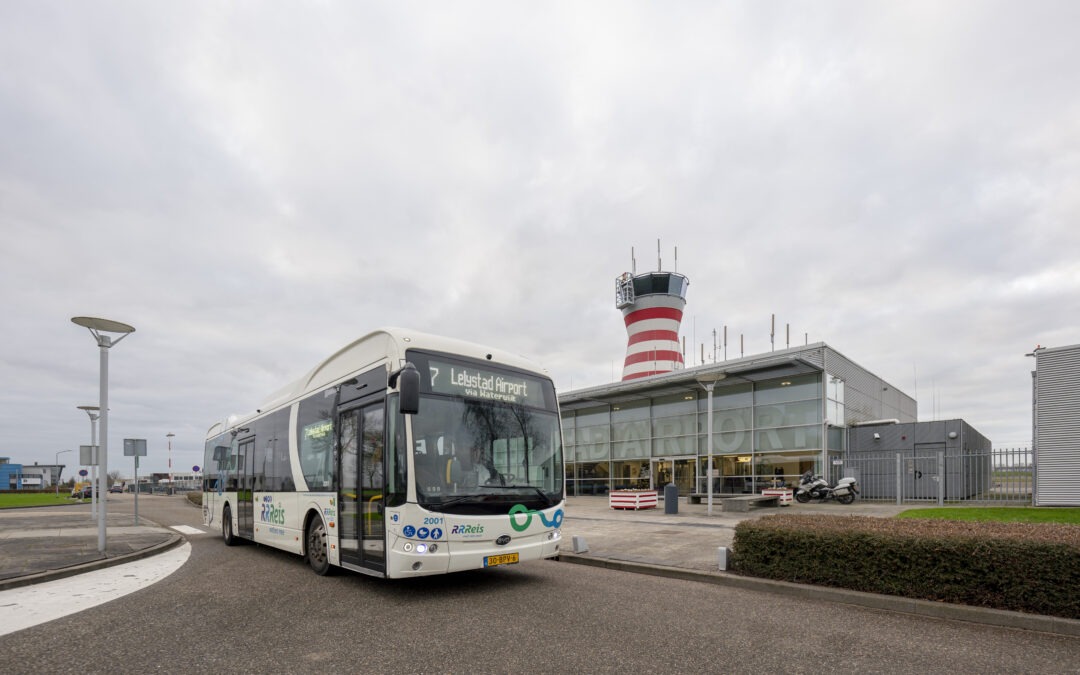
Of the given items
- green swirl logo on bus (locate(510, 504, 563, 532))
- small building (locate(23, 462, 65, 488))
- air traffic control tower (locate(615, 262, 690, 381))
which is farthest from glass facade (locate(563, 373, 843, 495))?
small building (locate(23, 462, 65, 488))

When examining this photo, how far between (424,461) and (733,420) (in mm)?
21115

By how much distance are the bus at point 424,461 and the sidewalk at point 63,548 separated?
3498 mm

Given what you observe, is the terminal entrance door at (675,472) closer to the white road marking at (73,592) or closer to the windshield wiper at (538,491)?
the windshield wiper at (538,491)

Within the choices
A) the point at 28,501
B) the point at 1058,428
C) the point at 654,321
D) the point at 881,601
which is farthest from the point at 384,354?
the point at 28,501

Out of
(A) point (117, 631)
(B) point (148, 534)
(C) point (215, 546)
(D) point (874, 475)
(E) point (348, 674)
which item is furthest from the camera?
(D) point (874, 475)

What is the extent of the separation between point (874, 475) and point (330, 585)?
21.2 m

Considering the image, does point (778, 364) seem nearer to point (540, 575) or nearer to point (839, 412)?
point (839, 412)

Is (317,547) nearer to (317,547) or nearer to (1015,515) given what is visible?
(317,547)

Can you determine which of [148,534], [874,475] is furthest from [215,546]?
[874,475]

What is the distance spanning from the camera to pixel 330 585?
312 inches

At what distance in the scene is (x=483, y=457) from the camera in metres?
7.23

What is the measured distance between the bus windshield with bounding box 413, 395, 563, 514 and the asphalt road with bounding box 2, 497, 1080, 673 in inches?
46.0

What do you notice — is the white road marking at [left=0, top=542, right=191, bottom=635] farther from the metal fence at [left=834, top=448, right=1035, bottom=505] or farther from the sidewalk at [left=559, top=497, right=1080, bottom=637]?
the metal fence at [left=834, top=448, right=1035, bottom=505]

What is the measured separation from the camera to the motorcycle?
20.2 m
